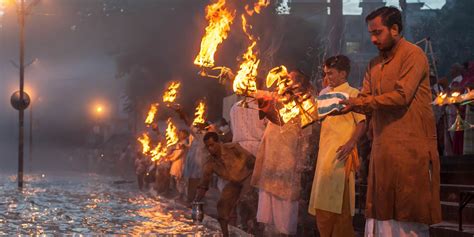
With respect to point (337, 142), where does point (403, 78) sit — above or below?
above

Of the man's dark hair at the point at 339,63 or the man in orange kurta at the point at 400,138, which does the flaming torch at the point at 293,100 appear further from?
the man in orange kurta at the point at 400,138

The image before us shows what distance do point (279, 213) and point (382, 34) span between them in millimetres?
4131

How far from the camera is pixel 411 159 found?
5.35 meters

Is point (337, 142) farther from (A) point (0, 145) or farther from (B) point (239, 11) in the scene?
(A) point (0, 145)

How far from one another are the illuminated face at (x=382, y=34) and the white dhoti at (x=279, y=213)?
389cm

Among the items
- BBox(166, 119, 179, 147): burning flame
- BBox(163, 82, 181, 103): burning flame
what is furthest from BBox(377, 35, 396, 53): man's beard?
BBox(166, 119, 179, 147): burning flame

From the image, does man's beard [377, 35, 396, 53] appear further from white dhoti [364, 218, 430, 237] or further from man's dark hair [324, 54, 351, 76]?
man's dark hair [324, 54, 351, 76]

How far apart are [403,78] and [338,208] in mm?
2063

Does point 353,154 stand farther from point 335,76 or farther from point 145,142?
point 145,142

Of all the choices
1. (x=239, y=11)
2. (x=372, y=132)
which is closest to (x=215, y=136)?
(x=372, y=132)

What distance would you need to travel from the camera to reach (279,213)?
9.20 m

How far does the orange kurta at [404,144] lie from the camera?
208 inches

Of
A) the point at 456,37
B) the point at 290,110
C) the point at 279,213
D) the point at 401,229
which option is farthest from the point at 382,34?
the point at 456,37

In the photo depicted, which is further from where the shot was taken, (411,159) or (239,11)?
(239,11)
